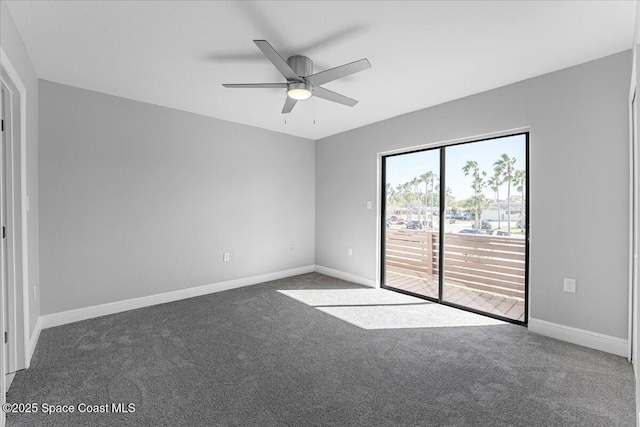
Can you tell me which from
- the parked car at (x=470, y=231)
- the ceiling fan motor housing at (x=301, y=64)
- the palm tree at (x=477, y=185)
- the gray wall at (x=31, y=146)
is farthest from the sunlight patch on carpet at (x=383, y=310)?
the gray wall at (x=31, y=146)

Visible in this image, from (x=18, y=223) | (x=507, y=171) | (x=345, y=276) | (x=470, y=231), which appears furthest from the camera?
(x=345, y=276)

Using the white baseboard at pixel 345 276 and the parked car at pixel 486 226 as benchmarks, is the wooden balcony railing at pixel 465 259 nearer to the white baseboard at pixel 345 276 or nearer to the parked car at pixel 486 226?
the parked car at pixel 486 226

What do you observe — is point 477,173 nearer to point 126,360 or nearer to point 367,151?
point 367,151

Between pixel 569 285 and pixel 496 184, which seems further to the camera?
pixel 496 184

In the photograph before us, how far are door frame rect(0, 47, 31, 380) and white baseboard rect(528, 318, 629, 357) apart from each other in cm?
431

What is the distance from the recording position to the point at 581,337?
261cm

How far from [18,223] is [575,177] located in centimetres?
460

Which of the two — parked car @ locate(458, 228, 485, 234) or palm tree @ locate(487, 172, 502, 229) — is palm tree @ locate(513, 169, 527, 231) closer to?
palm tree @ locate(487, 172, 502, 229)

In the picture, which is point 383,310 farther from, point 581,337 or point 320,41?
point 320,41

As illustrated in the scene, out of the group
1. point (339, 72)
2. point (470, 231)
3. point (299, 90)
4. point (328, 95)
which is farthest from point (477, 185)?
point (299, 90)

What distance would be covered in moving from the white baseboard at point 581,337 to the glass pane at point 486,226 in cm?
27

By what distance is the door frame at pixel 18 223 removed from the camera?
2189 mm

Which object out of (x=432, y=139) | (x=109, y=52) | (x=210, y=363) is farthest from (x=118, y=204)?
(x=432, y=139)

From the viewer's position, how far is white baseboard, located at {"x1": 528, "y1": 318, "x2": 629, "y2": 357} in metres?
2.43
